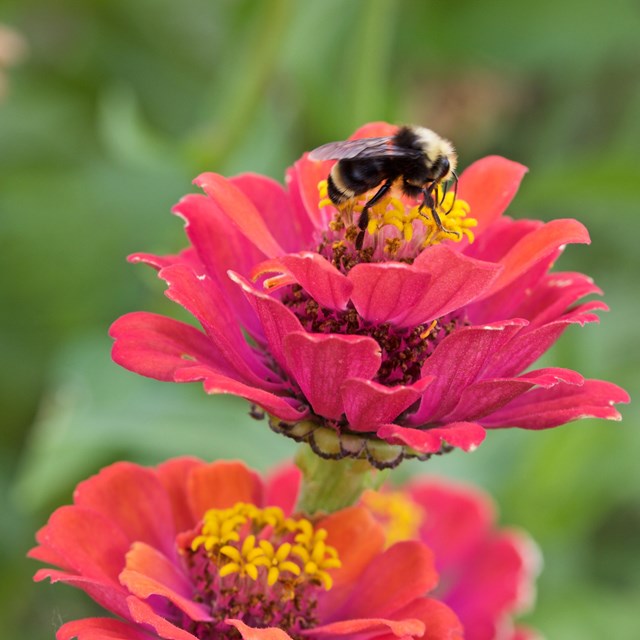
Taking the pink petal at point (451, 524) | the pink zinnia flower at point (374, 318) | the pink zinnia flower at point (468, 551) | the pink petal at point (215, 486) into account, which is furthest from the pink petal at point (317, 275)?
the pink petal at point (451, 524)

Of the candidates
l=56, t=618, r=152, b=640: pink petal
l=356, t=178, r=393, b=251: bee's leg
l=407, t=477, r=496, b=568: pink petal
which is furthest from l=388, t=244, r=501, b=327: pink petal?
l=407, t=477, r=496, b=568: pink petal

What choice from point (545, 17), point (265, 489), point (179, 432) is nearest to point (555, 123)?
point (545, 17)

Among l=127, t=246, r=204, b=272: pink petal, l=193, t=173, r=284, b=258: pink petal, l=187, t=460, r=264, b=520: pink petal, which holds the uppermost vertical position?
l=193, t=173, r=284, b=258: pink petal

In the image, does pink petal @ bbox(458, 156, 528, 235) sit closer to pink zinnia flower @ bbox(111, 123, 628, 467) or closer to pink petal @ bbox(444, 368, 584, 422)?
pink zinnia flower @ bbox(111, 123, 628, 467)

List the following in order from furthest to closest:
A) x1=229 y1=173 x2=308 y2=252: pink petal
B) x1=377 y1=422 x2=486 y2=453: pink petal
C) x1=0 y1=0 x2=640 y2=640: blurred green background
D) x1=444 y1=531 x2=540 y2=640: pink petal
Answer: x1=0 y1=0 x2=640 y2=640: blurred green background, x1=444 y1=531 x2=540 y2=640: pink petal, x1=229 y1=173 x2=308 y2=252: pink petal, x1=377 y1=422 x2=486 y2=453: pink petal

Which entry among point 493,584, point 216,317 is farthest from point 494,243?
point 493,584

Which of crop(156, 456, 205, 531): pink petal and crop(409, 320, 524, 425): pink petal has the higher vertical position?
crop(409, 320, 524, 425): pink petal

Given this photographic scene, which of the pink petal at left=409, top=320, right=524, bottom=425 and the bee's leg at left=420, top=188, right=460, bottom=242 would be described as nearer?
the pink petal at left=409, top=320, right=524, bottom=425
